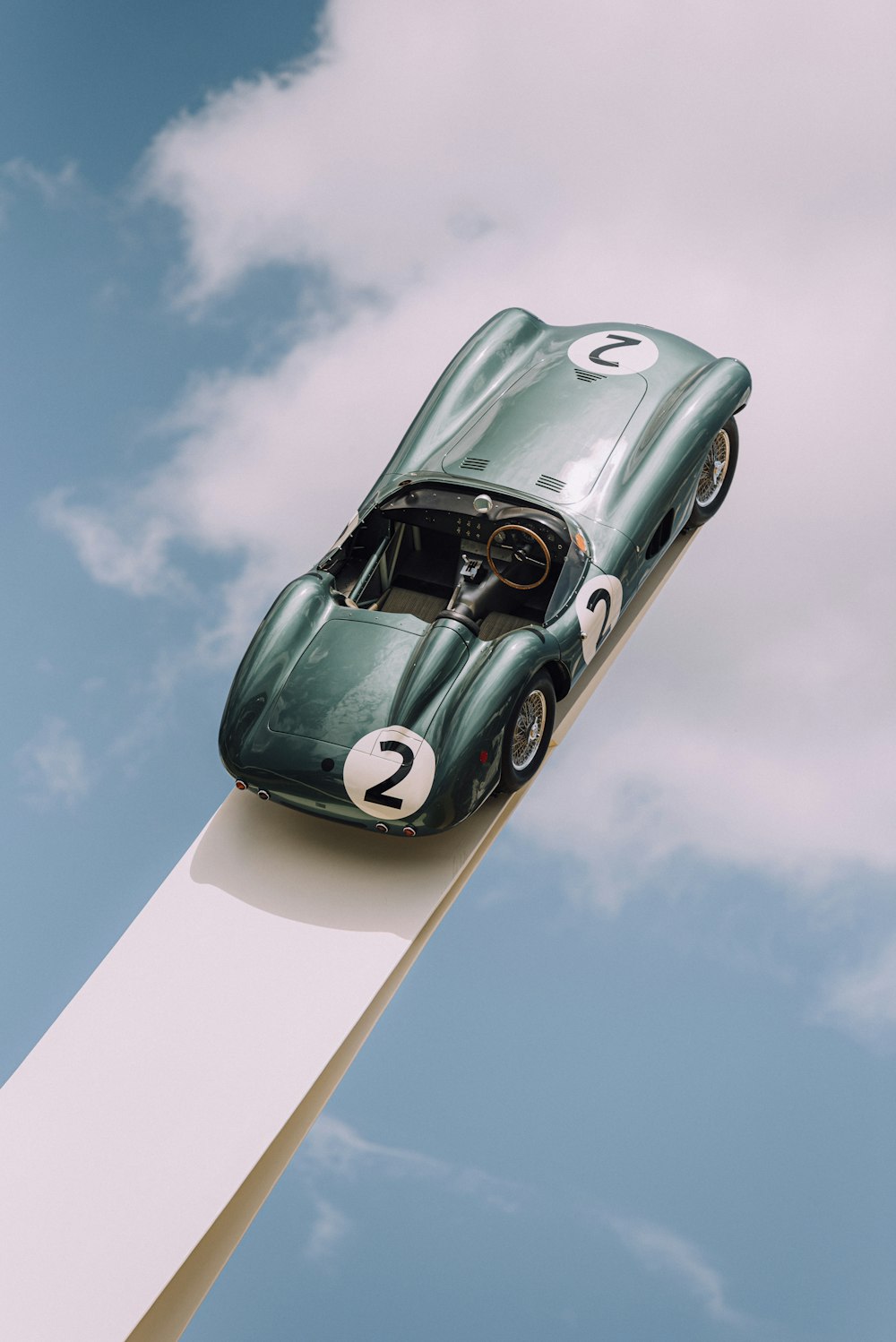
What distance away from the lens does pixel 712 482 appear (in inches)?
346

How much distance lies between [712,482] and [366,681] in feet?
8.87

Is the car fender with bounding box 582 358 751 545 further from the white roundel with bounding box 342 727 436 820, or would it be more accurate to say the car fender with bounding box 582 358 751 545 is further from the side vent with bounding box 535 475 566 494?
the white roundel with bounding box 342 727 436 820

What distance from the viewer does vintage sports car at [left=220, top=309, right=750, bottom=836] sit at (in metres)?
6.88

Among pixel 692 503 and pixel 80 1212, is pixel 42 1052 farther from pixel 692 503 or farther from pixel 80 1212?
pixel 692 503

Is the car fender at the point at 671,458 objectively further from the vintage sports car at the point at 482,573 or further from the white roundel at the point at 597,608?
the white roundel at the point at 597,608

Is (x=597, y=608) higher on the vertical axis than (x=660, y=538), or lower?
lower

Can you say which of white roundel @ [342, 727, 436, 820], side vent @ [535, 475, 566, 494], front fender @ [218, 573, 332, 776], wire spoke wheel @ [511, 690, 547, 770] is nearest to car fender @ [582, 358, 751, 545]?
side vent @ [535, 475, 566, 494]

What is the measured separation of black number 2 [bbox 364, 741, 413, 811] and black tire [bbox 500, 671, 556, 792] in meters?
0.48

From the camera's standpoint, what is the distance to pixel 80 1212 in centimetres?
599

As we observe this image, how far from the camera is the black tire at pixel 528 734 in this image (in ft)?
23.2

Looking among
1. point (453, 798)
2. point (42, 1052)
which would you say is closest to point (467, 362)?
point (453, 798)

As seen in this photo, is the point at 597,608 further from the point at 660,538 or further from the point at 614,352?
the point at 614,352

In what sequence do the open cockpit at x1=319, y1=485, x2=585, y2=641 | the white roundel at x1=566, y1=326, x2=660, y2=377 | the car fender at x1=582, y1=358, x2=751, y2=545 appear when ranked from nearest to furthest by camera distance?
the open cockpit at x1=319, y1=485, x2=585, y2=641
the car fender at x1=582, y1=358, x2=751, y2=545
the white roundel at x1=566, y1=326, x2=660, y2=377

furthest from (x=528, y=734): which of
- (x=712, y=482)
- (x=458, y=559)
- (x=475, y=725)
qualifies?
(x=712, y=482)
